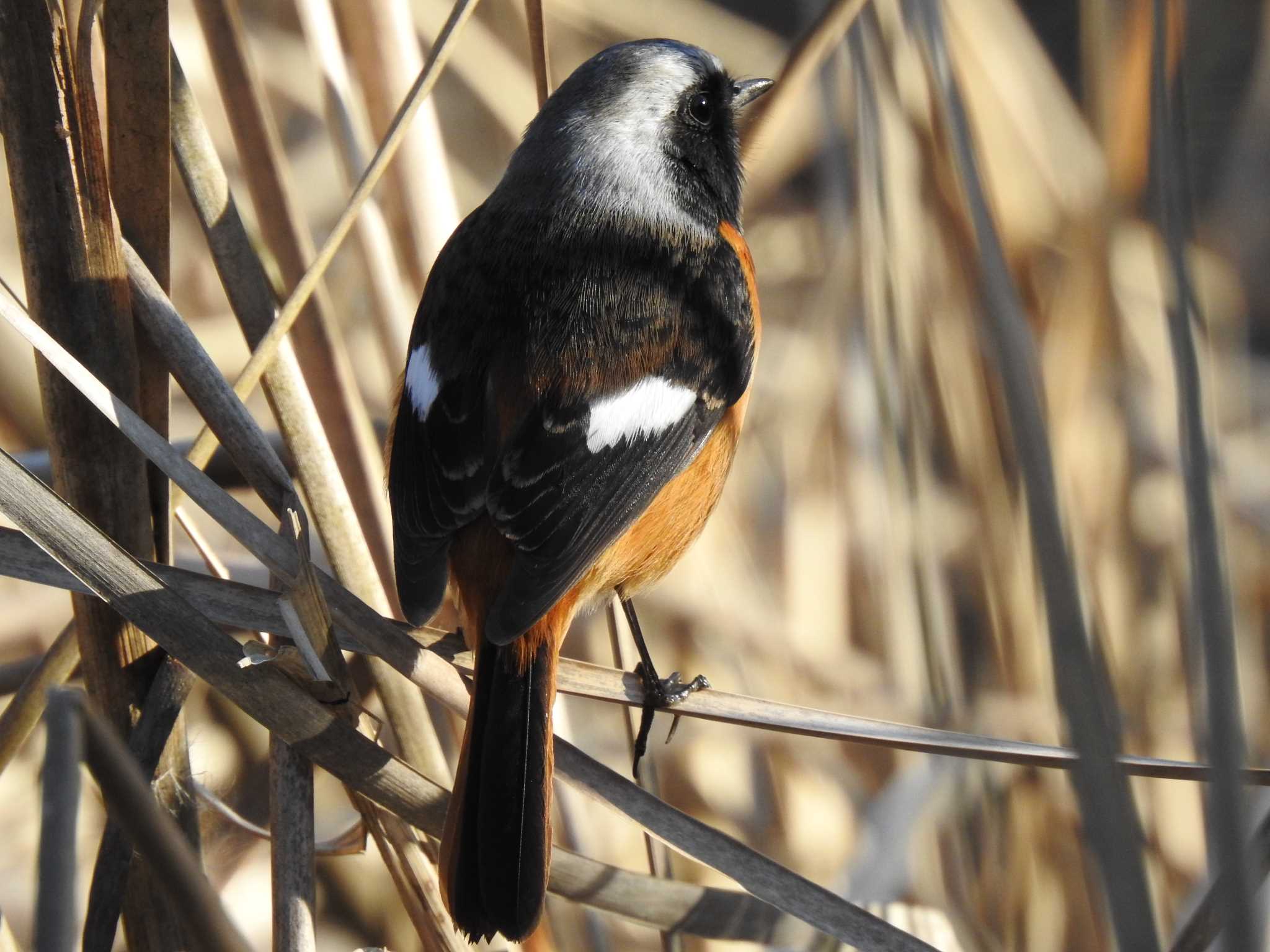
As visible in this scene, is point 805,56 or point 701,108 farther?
point 701,108

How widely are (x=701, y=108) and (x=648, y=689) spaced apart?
4.19 feet

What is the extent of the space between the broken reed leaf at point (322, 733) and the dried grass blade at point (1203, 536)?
2.07 ft

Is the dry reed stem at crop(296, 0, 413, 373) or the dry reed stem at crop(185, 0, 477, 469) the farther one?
the dry reed stem at crop(296, 0, 413, 373)

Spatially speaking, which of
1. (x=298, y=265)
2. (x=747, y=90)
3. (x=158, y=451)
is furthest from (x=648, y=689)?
(x=747, y=90)

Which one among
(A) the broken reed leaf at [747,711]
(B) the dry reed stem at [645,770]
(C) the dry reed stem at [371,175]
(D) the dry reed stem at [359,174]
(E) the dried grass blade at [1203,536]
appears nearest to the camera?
(E) the dried grass blade at [1203,536]

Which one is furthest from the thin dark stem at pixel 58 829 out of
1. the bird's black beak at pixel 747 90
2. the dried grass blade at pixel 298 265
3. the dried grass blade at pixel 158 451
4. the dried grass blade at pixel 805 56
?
the bird's black beak at pixel 747 90

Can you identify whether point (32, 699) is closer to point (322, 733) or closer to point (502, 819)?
point (322, 733)

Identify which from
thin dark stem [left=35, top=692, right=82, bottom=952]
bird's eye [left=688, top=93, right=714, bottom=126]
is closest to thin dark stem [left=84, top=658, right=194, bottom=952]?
thin dark stem [left=35, top=692, right=82, bottom=952]

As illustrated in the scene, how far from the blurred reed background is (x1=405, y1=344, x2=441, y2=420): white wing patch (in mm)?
121

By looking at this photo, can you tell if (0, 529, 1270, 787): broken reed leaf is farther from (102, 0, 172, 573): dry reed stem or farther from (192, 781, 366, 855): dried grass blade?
(192, 781, 366, 855): dried grass blade

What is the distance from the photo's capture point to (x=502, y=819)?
1.45 meters

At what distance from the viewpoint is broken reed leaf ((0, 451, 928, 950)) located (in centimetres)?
127

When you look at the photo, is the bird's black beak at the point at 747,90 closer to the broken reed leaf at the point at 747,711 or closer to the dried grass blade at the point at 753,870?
the broken reed leaf at the point at 747,711

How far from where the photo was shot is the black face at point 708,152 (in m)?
2.28
